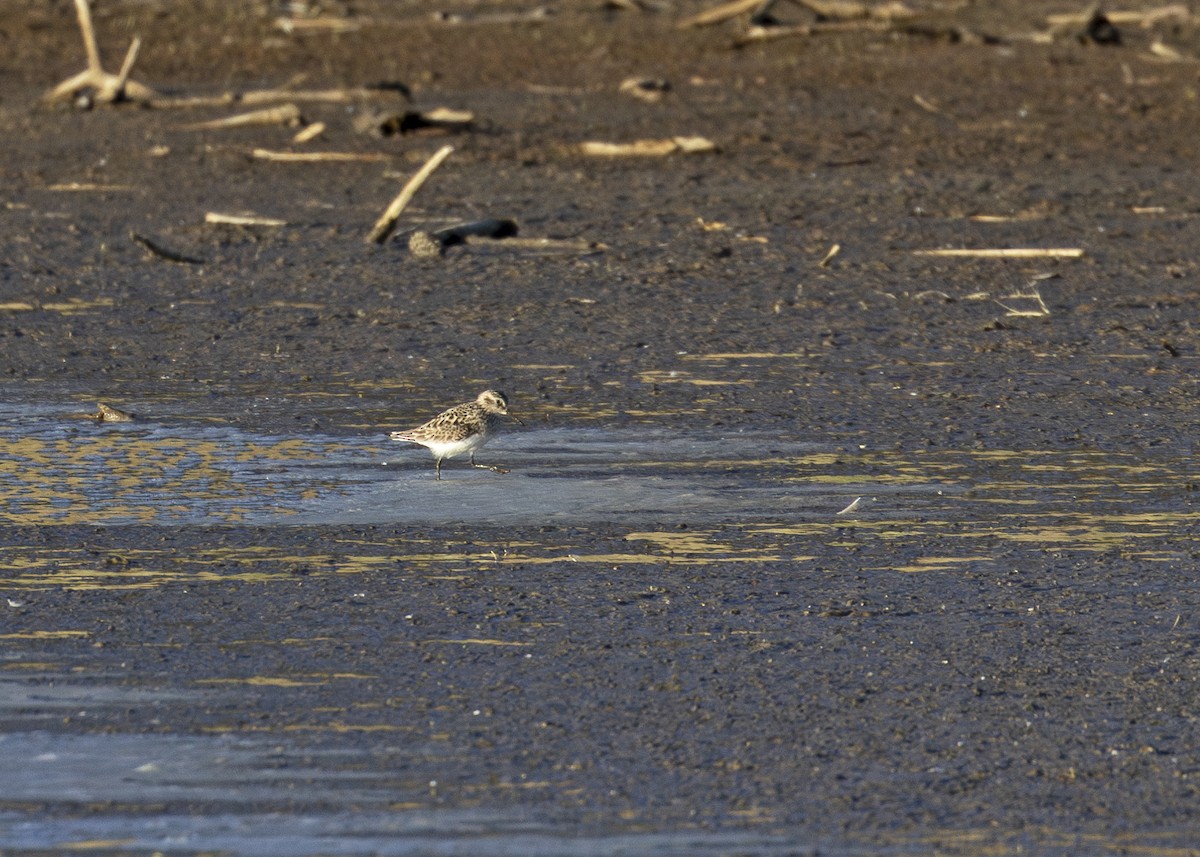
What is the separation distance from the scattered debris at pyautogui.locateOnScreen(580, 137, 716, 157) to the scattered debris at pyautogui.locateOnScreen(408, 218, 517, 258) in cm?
441

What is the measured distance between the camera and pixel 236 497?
8.77 m

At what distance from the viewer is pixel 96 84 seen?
22891 mm

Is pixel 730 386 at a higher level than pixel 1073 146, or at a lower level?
higher

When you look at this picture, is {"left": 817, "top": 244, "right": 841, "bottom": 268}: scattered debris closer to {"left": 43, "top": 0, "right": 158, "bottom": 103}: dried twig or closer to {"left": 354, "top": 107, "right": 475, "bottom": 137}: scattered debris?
{"left": 354, "top": 107, "right": 475, "bottom": 137}: scattered debris

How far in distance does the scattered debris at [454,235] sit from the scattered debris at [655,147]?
441 cm

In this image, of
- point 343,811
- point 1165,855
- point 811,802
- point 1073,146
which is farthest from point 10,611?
point 1073,146

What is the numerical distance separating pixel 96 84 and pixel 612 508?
50.8 ft

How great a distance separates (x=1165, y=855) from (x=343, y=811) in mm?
1724

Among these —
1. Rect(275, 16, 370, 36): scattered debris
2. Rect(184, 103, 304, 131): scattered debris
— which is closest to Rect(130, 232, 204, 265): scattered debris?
Rect(184, 103, 304, 131): scattered debris

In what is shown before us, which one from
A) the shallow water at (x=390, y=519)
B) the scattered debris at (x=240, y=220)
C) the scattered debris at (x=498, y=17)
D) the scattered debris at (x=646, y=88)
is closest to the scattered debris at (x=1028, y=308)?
the shallow water at (x=390, y=519)

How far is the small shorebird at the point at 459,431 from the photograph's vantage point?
909 cm

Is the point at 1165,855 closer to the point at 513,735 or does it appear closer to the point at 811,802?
the point at 811,802

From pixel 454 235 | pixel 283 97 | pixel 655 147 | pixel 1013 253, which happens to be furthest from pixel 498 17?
pixel 1013 253

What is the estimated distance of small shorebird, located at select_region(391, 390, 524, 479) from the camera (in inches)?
358
